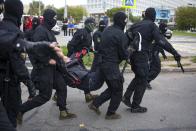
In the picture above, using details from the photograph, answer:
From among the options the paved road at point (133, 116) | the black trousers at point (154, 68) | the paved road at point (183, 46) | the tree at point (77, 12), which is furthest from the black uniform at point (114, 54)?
the tree at point (77, 12)

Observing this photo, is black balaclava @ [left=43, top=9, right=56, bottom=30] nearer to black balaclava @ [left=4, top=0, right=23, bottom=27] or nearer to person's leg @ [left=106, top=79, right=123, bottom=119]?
person's leg @ [left=106, top=79, right=123, bottom=119]

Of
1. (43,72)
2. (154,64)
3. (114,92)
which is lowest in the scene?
(114,92)

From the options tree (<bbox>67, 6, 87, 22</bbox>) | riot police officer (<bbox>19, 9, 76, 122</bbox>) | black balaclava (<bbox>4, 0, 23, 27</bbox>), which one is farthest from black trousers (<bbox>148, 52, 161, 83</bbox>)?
tree (<bbox>67, 6, 87, 22</bbox>)

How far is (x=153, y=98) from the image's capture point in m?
8.34

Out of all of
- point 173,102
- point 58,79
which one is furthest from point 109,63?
point 173,102

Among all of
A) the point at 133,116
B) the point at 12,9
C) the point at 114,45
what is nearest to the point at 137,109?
Result: the point at 133,116

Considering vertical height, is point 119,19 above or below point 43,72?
above

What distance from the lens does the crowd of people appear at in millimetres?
4504

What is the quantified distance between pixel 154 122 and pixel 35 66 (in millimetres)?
2162

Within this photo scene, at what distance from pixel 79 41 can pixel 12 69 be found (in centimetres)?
312

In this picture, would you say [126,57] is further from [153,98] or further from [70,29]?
[70,29]

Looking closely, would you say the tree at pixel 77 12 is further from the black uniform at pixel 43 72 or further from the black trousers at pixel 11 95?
the black trousers at pixel 11 95

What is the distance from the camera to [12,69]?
14.9 ft

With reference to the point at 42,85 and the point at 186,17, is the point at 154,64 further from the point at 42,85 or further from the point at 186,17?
the point at 186,17
